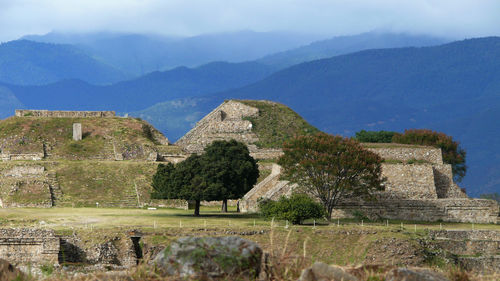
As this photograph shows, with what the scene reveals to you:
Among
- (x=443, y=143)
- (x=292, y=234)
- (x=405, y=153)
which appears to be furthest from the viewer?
(x=443, y=143)

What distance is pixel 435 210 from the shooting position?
5197cm

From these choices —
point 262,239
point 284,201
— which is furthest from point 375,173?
point 262,239

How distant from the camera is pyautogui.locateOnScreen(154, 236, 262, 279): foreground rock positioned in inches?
483

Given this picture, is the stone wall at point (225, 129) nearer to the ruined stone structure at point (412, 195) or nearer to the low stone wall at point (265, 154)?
the low stone wall at point (265, 154)

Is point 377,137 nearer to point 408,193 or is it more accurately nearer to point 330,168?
point 408,193

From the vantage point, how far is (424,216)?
51781 mm

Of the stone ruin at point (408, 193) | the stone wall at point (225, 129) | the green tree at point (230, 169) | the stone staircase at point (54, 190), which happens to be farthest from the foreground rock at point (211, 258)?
the stone wall at point (225, 129)

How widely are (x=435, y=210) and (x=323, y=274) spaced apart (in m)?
41.4

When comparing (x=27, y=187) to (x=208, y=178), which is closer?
(x=208, y=178)

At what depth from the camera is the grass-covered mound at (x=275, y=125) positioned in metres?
75.7

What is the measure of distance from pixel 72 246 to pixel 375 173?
2167 centimetres

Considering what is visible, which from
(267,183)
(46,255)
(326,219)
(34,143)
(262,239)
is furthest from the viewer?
(34,143)

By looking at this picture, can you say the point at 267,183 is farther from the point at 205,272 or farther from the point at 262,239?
the point at 205,272

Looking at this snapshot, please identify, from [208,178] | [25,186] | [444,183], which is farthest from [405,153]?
[25,186]
